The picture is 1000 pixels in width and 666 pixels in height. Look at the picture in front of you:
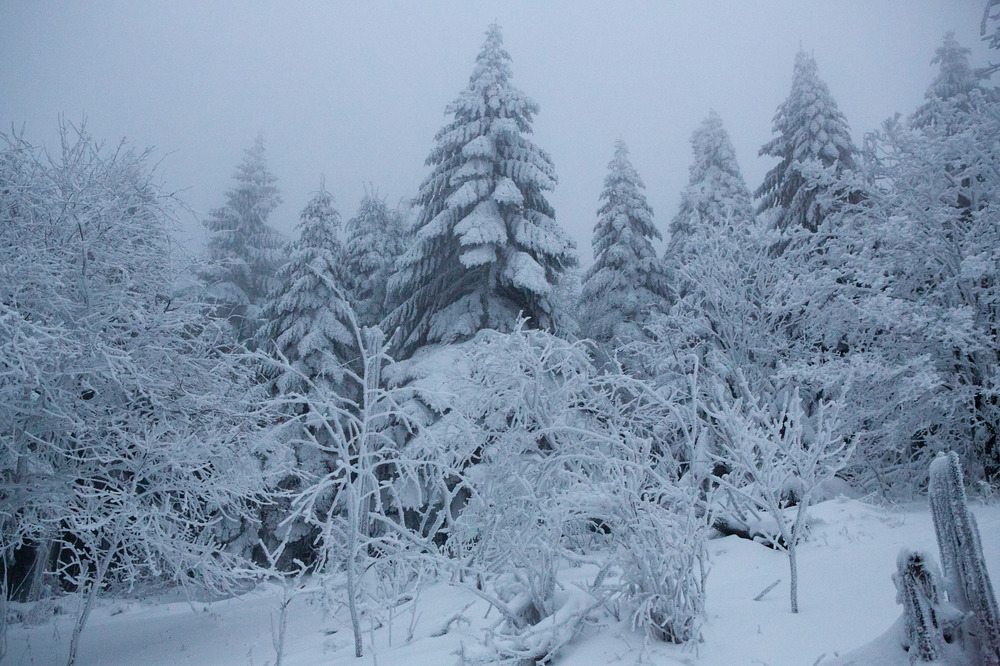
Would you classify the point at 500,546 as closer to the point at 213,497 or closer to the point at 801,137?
the point at 213,497

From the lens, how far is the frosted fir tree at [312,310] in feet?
53.7

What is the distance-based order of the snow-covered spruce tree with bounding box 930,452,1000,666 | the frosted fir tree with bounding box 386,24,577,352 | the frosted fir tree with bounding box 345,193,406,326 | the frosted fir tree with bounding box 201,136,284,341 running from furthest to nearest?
1. the frosted fir tree with bounding box 201,136,284,341
2. the frosted fir tree with bounding box 345,193,406,326
3. the frosted fir tree with bounding box 386,24,577,352
4. the snow-covered spruce tree with bounding box 930,452,1000,666

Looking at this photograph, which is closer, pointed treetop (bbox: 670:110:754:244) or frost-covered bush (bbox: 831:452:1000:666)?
frost-covered bush (bbox: 831:452:1000:666)

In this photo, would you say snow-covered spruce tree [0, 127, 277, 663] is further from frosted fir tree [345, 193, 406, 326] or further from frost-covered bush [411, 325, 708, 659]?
frosted fir tree [345, 193, 406, 326]

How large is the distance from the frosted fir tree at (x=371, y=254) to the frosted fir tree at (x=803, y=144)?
12.7 metres

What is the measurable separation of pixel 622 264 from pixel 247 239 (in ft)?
48.6

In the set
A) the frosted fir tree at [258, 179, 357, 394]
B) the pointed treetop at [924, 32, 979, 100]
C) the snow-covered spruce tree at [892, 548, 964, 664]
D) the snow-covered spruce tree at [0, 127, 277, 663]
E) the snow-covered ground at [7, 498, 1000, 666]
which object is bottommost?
the snow-covered ground at [7, 498, 1000, 666]

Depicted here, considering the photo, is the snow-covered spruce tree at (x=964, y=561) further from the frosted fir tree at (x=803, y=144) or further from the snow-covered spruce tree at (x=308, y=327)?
the frosted fir tree at (x=803, y=144)

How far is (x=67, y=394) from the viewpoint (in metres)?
7.93

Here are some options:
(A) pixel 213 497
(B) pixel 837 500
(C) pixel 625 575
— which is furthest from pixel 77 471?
(B) pixel 837 500

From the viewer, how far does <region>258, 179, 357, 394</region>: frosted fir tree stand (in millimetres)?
16359

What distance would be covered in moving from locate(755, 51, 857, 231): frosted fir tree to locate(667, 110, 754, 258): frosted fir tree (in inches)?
41.6

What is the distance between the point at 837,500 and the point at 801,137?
45.1 ft

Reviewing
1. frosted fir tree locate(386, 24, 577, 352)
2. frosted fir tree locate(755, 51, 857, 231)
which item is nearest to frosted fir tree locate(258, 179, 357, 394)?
frosted fir tree locate(386, 24, 577, 352)
